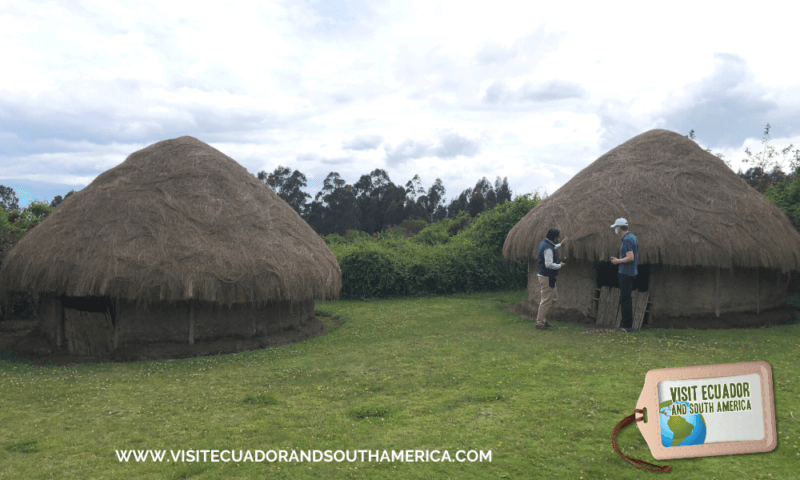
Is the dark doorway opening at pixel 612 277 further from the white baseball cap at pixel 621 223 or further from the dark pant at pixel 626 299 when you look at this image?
the white baseball cap at pixel 621 223

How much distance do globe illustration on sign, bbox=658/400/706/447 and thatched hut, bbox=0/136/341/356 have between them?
735cm

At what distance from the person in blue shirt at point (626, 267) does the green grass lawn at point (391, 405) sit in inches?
17.5

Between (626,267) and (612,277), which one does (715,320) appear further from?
(626,267)

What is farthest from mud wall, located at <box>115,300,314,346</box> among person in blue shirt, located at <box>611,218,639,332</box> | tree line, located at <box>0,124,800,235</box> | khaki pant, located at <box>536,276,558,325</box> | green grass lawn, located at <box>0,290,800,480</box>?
tree line, located at <box>0,124,800,235</box>

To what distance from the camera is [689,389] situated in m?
3.45

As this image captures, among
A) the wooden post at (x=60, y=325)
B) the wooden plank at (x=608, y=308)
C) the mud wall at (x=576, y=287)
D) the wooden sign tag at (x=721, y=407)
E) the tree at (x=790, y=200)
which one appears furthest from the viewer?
the tree at (x=790, y=200)

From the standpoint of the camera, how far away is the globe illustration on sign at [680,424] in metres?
3.45

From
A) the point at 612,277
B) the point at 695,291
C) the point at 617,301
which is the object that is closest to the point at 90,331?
the point at 617,301

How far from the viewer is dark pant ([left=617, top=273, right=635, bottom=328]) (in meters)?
9.81

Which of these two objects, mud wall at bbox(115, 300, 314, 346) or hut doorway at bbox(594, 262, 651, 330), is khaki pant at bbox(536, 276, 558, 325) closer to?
hut doorway at bbox(594, 262, 651, 330)

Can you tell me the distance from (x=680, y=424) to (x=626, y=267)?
674 cm

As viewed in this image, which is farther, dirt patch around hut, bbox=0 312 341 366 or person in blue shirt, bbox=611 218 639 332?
person in blue shirt, bbox=611 218 639 332

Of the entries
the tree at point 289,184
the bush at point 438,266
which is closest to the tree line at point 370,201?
the tree at point 289,184

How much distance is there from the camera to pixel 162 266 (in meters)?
8.95
